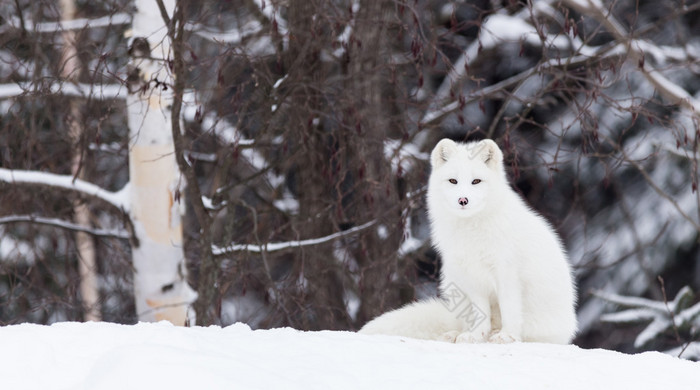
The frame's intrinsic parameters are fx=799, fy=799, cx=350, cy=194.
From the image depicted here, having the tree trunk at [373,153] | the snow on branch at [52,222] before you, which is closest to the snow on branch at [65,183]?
the snow on branch at [52,222]

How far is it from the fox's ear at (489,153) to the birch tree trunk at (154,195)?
7.58 feet

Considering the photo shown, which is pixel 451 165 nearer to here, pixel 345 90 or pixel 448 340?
pixel 448 340

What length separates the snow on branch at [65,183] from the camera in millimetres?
5785

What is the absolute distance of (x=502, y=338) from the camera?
399 centimetres

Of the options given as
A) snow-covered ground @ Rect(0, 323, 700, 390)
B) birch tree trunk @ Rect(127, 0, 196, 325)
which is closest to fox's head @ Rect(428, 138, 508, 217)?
snow-covered ground @ Rect(0, 323, 700, 390)

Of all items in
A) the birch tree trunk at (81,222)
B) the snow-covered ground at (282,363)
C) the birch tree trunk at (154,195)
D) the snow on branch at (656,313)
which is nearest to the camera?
the snow-covered ground at (282,363)

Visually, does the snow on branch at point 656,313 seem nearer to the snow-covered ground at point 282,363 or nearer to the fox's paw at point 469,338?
the fox's paw at point 469,338

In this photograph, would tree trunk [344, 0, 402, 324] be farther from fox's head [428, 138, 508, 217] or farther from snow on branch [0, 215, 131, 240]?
snow on branch [0, 215, 131, 240]

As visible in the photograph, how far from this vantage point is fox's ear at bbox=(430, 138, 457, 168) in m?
4.32

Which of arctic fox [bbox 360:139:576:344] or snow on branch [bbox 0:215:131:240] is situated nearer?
arctic fox [bbox 360:139:576:344]

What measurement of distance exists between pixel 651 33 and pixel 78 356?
877 centimetres

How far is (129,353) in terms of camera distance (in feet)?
8.62

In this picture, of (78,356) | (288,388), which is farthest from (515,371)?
(78,356)

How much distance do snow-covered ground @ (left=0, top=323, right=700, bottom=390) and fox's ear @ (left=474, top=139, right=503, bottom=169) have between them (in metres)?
1.12
